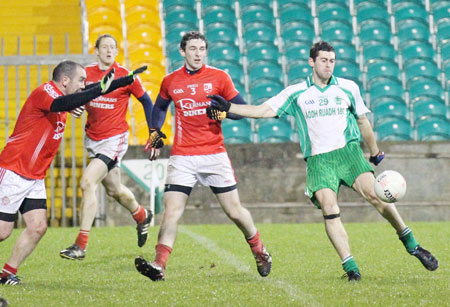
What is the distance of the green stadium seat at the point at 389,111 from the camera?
16047 millimetres

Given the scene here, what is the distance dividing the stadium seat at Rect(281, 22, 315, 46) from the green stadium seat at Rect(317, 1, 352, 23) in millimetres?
395

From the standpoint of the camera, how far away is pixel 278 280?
22.4 feet

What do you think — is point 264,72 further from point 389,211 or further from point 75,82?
point 75,82

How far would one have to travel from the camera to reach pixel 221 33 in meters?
17.7

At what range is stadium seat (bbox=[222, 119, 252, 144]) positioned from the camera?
619 inches

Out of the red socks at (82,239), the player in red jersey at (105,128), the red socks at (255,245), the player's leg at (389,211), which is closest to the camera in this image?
the player's leg at (389,211)

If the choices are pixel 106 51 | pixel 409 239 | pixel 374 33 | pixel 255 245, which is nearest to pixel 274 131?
pixel 374 33

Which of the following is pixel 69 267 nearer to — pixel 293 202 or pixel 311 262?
pixel 311 262

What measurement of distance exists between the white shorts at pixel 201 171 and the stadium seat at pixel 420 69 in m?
10.4

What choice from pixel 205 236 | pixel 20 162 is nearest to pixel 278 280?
pixel 20 162

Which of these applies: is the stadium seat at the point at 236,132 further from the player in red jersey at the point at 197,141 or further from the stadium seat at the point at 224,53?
the player in red jersey at the point at 197,141

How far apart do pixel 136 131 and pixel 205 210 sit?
A: 2541 mm

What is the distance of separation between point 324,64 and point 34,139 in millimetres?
2433

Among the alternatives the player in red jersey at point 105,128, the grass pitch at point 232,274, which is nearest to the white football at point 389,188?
the grass pitch at point 232,274
